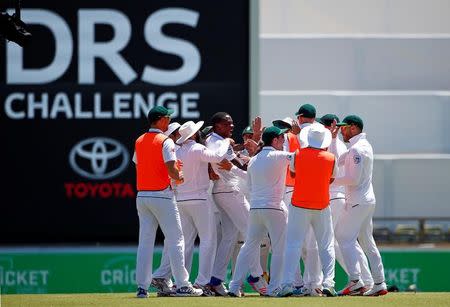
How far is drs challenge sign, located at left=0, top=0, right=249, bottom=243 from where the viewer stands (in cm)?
1823

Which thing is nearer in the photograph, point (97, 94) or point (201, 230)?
point (201, 230)

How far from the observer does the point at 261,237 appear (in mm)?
13414

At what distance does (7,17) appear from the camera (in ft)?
41.3

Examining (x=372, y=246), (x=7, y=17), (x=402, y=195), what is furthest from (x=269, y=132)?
(x=402, y=195)

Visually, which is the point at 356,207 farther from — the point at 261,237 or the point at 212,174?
the point at 212,174

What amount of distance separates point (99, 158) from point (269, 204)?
18.9 ft

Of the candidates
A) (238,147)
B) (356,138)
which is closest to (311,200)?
(356,138)

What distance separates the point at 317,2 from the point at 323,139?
805 centimetres

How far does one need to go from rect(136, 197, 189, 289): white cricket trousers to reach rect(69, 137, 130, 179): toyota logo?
525cm

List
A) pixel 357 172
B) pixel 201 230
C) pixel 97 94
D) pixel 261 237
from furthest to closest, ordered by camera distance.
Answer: pixel 97 94, pixel 201 230, pixel 357 172, pixel 261 237

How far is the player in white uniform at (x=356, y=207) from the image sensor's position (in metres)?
13.6

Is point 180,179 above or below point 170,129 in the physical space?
below

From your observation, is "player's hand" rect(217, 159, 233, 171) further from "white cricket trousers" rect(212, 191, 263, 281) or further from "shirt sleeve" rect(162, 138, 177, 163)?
"shirt sleeve" rect(162, 138, 177, 163)

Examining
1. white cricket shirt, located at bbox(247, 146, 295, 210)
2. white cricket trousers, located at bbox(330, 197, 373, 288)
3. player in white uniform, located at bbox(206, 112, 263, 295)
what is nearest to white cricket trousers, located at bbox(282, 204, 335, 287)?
white cricket shirt, located at bbox(247, 146, 295, 210)
